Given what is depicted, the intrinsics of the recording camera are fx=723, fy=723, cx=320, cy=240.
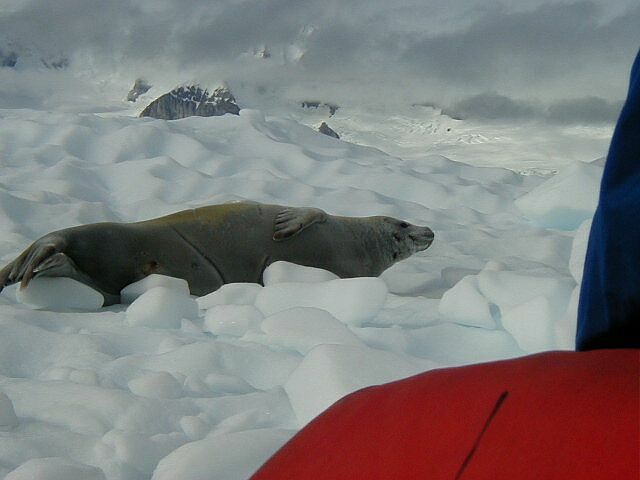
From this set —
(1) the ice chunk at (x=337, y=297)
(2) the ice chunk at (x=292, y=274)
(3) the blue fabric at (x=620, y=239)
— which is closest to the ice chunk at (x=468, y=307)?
(1) the ice chunk at (x=337, y=297)

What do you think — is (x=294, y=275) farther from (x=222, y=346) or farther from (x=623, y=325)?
(x=623, y=325)

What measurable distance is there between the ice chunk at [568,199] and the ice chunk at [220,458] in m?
3.44

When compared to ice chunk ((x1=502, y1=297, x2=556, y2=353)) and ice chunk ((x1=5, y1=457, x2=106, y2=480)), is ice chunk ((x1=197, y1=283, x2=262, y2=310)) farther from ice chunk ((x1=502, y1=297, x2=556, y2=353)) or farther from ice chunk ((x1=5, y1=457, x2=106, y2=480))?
ice chunk ((x1=5, y1=457, x2=106, y2=480))

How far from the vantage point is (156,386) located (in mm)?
1528

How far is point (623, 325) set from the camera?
68 cm

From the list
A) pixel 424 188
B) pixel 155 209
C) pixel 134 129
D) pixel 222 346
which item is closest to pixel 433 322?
pixel 222 346

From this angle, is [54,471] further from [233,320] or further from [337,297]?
[337,297]

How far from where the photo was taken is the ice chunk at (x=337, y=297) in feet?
6.98

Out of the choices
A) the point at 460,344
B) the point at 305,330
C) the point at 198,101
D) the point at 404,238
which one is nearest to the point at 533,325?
the point at 460,344

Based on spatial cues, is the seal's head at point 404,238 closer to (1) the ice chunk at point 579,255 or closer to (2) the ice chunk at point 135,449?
(1) the ice chunk at point 579,255

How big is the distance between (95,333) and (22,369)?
1.02 feet

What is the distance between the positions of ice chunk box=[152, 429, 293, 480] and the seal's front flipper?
2.03m

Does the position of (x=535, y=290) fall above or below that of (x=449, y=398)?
below

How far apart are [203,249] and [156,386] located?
156 centimetres
